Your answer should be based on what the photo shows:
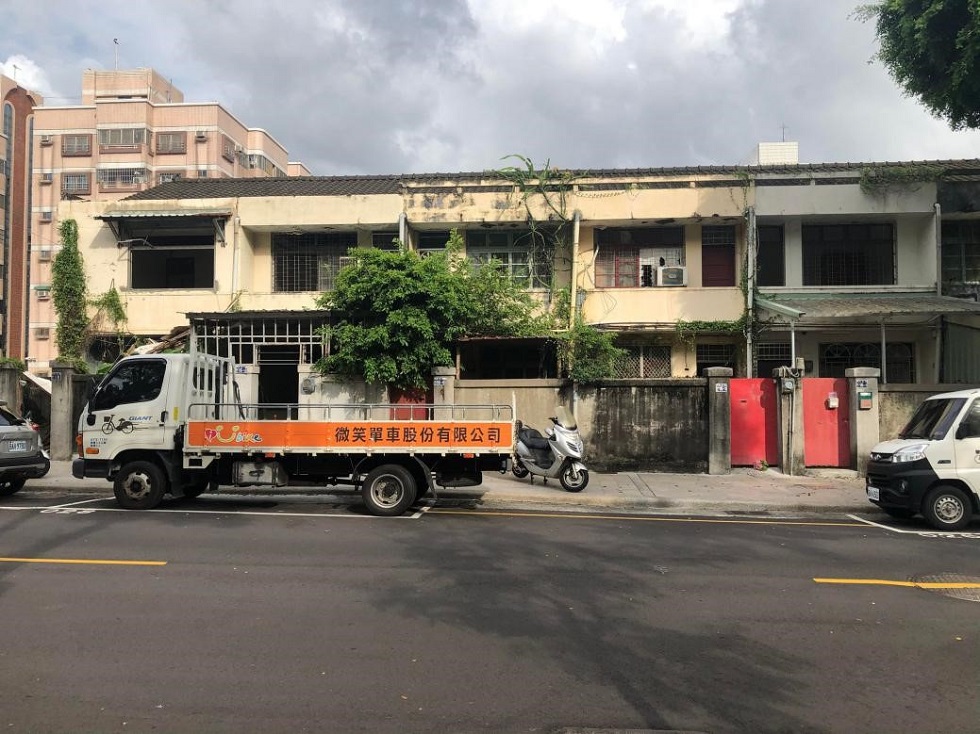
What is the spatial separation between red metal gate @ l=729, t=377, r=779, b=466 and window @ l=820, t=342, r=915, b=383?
4.53 metres

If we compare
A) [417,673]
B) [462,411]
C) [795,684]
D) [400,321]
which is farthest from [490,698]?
[400,321]

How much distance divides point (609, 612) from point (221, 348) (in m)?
14.8

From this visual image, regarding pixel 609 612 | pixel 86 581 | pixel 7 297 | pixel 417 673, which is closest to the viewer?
pixel 417 673

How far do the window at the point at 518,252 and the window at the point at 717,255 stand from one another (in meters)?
4.10

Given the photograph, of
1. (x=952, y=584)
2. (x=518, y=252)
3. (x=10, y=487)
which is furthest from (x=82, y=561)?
(x=518, y=252)

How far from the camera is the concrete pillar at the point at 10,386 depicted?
18.1m

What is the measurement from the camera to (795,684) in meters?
4.52

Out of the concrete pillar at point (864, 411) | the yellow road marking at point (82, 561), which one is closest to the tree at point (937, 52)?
the concrete pillar at point (864, 411)

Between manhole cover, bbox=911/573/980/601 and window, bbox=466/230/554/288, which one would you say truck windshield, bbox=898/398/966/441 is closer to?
manhole cover, bbox=911/573/980/601

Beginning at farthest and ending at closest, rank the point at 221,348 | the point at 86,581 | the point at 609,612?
1. the point at 221,348
2. the point at 86,581
3. the point at 609,612

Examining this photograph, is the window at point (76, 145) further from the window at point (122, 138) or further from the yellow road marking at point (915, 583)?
the yellow road marking at point (915, 583)

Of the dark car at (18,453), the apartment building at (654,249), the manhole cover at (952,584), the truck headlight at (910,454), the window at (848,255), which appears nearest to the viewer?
the manhole cover at (952,584)

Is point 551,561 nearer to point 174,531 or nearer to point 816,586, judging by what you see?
point 816,586

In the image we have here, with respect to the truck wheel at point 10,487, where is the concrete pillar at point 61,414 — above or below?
above
